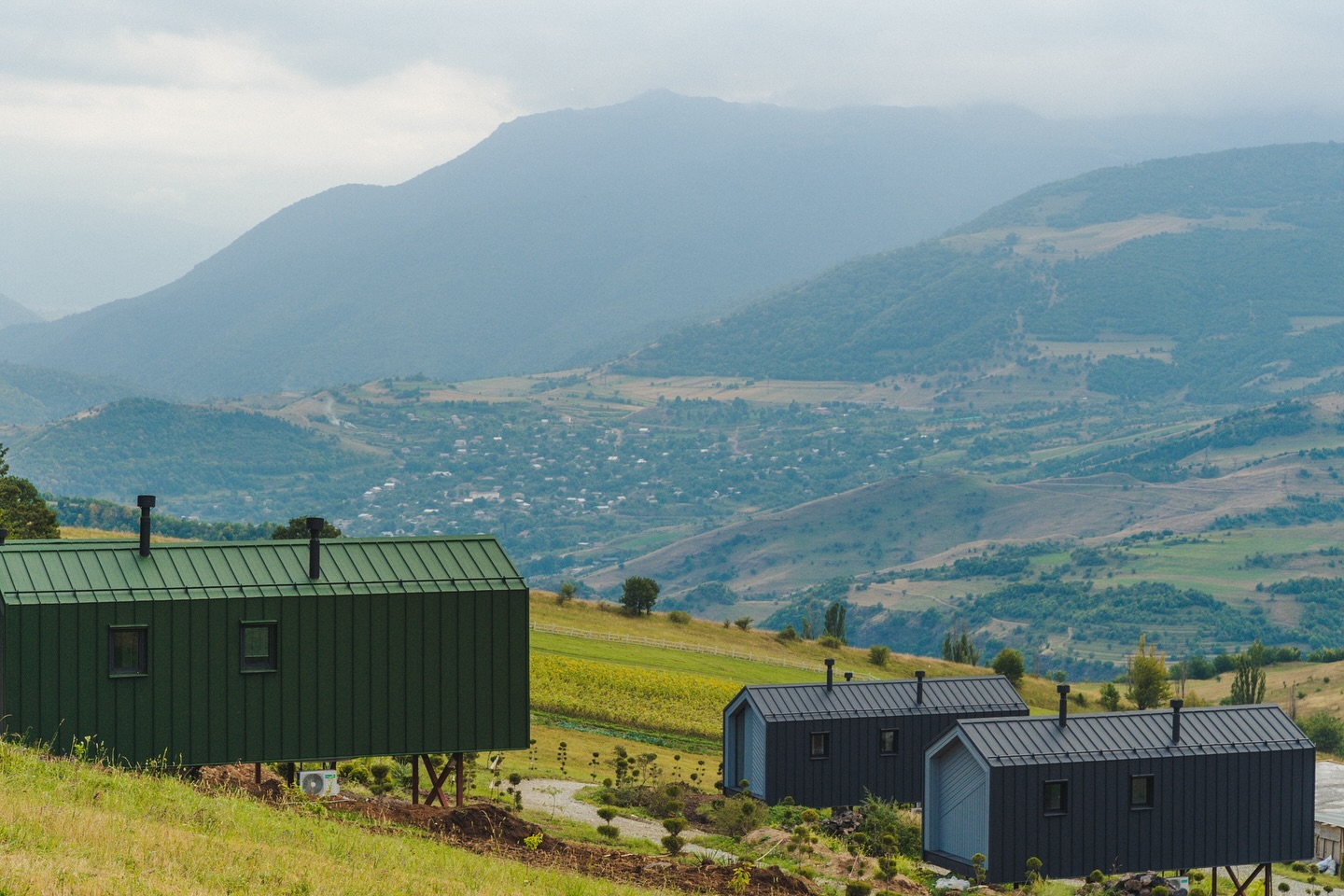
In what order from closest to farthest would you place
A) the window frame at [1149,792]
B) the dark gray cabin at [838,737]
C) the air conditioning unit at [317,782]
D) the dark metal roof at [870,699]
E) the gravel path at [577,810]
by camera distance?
the air conditioning unit at [317,782] < the gravel path at [577,810] < the window frame at [1149,792] < the dark gray cabin at [838,737] < the dark metal roof at [870,699]

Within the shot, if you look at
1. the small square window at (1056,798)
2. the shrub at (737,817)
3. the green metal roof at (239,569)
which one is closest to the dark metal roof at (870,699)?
the shrub at (737,817)

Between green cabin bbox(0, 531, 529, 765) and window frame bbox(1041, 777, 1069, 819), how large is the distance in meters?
13.2

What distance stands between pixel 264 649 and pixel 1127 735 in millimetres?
19798

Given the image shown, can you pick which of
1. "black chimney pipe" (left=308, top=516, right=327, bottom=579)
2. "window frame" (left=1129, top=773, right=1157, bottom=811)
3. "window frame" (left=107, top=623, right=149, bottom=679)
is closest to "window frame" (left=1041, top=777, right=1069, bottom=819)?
"window frame" (left=1129, top=773, right=1157, bottom=811)

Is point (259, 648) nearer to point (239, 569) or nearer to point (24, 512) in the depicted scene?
point (239, 569)

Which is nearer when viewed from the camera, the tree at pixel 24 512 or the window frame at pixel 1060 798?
the window frame at pixel 1060 798

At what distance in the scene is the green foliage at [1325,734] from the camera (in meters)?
77.9

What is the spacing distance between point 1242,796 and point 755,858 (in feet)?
41.6

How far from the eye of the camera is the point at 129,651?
72.6ft

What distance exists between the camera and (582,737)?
50.6 m

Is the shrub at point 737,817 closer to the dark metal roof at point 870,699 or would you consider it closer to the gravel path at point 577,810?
the gravel path at point 577,810

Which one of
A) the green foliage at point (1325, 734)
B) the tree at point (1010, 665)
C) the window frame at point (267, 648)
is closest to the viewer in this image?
the window frame at point (267, 648)

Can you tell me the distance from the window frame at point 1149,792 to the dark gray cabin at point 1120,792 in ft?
0.07

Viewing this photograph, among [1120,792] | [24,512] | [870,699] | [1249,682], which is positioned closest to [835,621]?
[1249,682]
